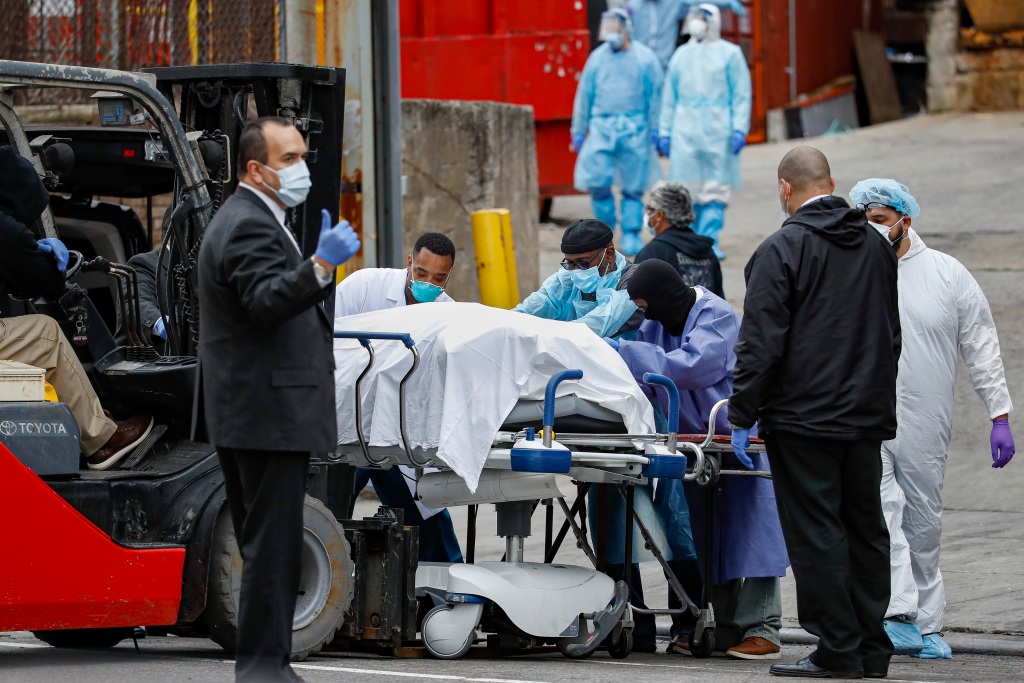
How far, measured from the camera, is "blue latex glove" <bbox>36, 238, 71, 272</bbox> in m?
5.89

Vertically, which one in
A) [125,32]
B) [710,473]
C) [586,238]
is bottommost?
[710,473]

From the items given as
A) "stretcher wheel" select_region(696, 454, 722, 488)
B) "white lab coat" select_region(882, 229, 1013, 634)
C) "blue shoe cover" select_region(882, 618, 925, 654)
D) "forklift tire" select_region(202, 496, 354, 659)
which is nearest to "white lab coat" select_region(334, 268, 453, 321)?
"forklift tire" select_region(202, 496, 354, 659)

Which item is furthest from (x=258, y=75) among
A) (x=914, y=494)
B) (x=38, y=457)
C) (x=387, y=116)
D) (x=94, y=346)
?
(x=387, y=116)

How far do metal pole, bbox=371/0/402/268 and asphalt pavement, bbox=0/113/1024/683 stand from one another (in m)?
1.69

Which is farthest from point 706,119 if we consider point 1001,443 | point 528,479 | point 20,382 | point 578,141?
point 20,382

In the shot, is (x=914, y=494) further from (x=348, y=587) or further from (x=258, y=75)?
(x=258, y=75)

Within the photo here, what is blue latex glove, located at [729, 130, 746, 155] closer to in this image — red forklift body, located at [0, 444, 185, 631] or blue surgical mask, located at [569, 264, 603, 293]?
blue surgical mask, located at [569, 264, 603, 293]

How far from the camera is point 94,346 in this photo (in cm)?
650

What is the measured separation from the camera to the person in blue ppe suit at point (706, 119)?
45.8 ft

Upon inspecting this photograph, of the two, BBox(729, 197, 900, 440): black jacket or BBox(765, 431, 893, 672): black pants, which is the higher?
BBox(729, 197, 900, 440): black jacket

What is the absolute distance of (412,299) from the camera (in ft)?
24.5

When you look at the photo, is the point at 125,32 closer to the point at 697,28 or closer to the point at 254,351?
the point at 697,28

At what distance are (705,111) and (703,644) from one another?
7820 millimetres

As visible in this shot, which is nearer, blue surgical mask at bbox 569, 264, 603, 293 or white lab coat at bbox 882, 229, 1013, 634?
white lab coat at bbox 882, 229, 1013, 634
